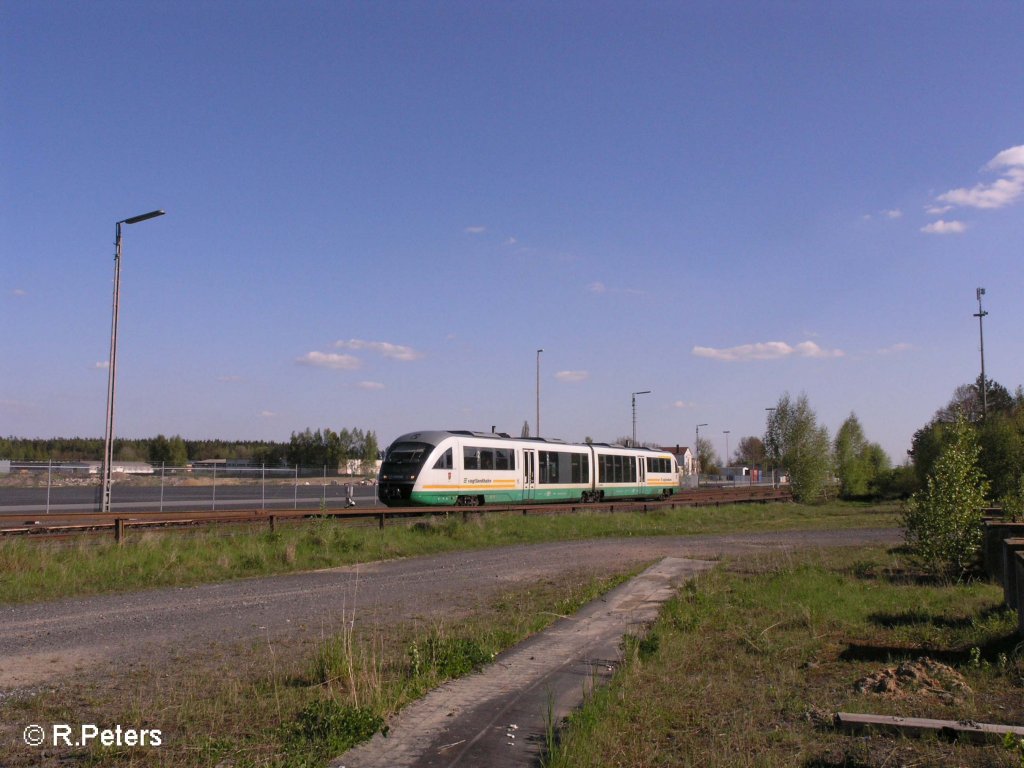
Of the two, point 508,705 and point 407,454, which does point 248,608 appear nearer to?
point 508,705

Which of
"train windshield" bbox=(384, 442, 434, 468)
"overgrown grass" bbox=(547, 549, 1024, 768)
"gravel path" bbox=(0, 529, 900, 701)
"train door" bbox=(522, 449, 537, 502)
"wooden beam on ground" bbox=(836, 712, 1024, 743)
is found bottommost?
"gravel path" bbox=(0, 529, 900, 701)

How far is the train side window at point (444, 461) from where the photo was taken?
2902 centimetres

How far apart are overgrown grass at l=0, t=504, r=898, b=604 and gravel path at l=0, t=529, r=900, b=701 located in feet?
2.75

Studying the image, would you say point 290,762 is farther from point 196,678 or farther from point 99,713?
point 196,678

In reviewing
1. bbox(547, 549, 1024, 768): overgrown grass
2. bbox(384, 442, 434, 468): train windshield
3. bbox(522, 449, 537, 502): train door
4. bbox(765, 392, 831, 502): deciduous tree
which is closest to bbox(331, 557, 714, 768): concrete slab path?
bbox(547, 549, 1024, 768): overgrown grass

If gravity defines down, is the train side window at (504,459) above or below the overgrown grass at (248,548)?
above

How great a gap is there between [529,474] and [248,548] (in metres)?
17.7

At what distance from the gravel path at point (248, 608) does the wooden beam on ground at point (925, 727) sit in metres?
4.66

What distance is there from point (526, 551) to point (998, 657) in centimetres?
1354

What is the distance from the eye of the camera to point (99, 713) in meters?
6.43

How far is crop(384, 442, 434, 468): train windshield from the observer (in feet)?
94.6
